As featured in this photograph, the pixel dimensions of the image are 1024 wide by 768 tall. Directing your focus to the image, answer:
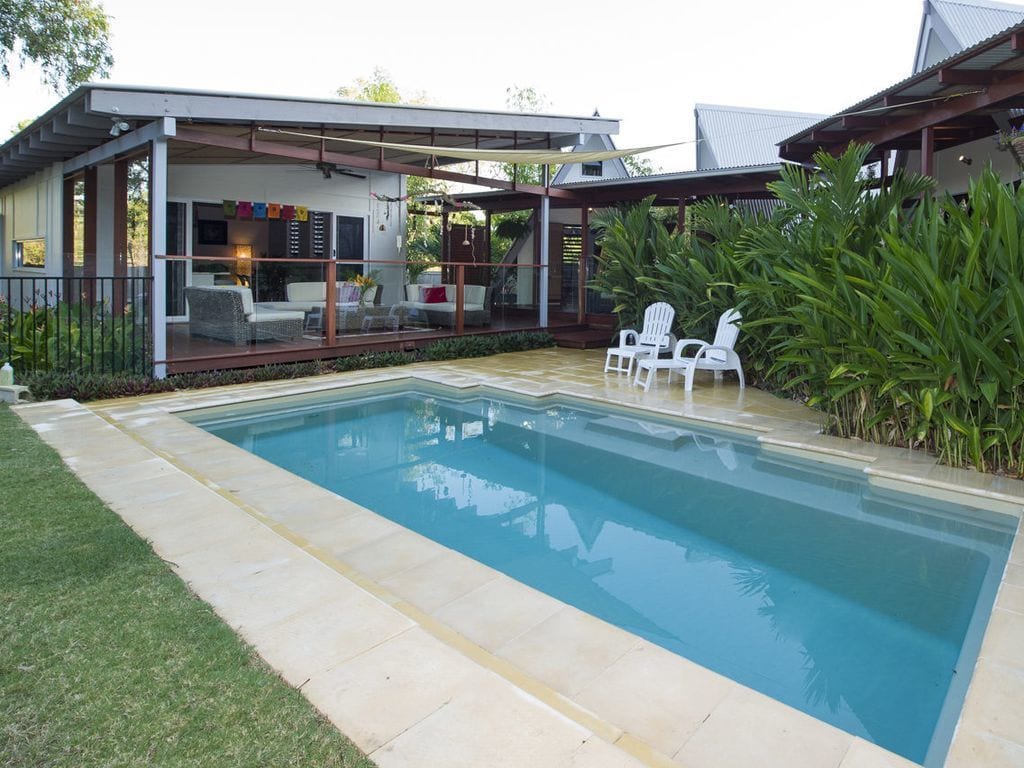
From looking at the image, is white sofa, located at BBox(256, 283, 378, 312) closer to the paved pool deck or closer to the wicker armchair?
the wicker armchair

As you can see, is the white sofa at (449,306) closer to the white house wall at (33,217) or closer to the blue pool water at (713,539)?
the blue pool water at (713,539)

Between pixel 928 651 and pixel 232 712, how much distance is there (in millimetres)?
2967

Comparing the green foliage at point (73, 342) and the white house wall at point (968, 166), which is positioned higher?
the white house wall at point (968, 166)

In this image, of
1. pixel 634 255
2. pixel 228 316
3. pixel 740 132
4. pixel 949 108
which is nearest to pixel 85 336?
pixel 228 316

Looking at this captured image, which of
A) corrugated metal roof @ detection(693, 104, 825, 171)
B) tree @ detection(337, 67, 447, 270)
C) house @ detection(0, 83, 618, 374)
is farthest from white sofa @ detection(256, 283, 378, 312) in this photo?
corrugated metal roof @ detection(693, 104, 825, 171)

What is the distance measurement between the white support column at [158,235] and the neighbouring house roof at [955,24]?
44.2 ft

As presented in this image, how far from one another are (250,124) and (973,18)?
1377 centimetres

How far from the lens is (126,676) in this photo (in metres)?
2.55

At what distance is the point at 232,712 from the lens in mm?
2363

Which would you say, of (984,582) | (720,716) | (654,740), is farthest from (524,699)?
(984,582)

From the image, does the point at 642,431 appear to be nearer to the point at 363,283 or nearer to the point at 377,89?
the point at 363,283

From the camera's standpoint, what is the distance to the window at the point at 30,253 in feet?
46.3

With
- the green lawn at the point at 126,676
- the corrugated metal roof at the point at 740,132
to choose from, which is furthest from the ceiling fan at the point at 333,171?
the corrugated metal roof at the point at 740,132

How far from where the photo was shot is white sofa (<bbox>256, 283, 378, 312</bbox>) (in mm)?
10220
